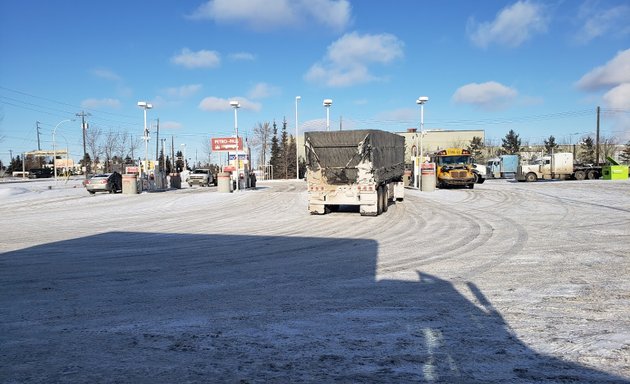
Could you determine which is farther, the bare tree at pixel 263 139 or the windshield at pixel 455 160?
the bare tree at pixel 263 139

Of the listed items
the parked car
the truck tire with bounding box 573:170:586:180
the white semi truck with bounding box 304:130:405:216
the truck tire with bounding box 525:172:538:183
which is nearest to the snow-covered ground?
the white semi truck with bounding box 304:130:405:216

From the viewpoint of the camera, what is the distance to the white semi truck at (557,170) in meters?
40.3

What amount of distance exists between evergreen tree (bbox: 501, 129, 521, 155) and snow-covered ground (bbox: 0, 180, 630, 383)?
3069 inches

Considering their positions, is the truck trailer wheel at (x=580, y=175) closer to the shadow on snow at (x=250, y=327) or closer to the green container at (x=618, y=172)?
the green container at (x=618, y=172)

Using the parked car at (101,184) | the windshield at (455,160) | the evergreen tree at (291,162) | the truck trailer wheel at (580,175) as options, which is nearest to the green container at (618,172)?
the truck trailer wheel at (580,175)

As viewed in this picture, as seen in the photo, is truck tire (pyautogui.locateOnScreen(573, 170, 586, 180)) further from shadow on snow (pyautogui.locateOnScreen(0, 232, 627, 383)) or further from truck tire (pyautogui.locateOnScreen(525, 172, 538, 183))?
shadow on snow (pyautogui.locateOnScreen(0, 232, 627, 383))

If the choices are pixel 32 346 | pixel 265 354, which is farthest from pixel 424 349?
pixel 32 346

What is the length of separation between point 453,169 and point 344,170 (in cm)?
1735

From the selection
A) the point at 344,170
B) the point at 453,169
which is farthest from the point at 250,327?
the point at 453,169

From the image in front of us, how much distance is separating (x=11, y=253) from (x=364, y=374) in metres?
9.10

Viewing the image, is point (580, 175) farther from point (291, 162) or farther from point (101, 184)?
point (291, 162)

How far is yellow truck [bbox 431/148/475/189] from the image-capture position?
30625mm

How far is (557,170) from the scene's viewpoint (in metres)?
40.5

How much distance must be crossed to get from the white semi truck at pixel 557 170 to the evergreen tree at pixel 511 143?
146 ft
